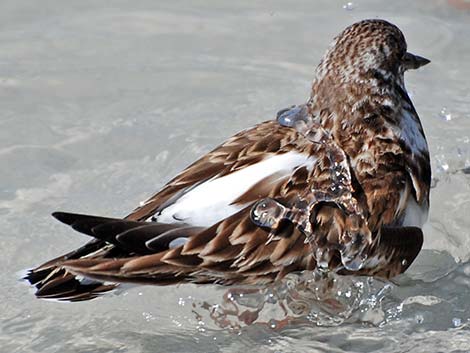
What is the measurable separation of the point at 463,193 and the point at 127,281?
1.74 metres

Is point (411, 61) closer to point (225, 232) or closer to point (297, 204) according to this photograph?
point (297, 204)

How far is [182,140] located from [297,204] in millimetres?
1440

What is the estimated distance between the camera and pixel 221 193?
3.92m

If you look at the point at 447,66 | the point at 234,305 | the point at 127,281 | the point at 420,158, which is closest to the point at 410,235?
the point at 420,158

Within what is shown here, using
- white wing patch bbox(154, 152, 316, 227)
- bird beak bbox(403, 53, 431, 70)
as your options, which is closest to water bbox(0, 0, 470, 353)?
white wing patch bbox(154, 152, 316, 227)

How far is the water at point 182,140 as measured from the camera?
4137 millimetres

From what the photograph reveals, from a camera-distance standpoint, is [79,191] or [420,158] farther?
[79,191]

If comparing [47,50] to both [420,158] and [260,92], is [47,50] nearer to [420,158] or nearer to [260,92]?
[260,92]

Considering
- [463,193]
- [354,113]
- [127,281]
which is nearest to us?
[127,281]

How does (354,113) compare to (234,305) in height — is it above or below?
above

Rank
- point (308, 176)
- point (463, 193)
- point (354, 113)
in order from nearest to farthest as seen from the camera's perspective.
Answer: point (308, 176) → point (354, 113) → point (463, 193)

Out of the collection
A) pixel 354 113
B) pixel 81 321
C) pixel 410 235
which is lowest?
pixel 81 321

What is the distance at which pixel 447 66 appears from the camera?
5824mm

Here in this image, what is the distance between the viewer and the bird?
12.4 ft
